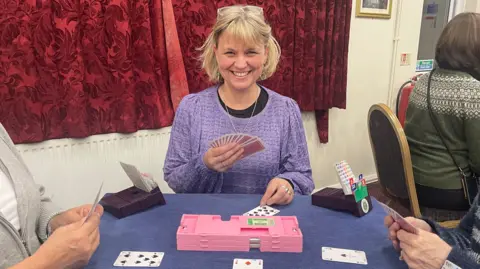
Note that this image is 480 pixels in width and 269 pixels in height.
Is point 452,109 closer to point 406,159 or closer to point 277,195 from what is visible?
point 406,159

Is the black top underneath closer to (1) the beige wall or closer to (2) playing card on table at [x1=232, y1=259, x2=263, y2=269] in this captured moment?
(2) playing card on table at [x1=232, y1=259, x2=263, y2=269]

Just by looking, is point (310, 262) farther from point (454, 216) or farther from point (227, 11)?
point (454, 216)

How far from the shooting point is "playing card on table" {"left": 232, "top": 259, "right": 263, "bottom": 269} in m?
1.01

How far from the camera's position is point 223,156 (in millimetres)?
1438

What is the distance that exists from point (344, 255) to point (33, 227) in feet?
2.95

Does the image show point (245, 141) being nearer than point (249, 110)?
Yes

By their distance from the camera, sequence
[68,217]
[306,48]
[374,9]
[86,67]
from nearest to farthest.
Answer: [68,217], [86,67], [306,48], [374,9]

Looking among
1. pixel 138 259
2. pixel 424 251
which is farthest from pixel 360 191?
pixel 138 259

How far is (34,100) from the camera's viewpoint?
206 cm

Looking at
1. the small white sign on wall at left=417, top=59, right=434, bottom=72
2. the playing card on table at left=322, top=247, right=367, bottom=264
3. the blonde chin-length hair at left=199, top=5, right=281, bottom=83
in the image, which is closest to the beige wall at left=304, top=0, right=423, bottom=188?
the small white sign on wall at left=417, top=59, right=434, bottom=72

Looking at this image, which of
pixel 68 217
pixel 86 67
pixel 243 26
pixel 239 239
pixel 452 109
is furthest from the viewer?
pixel 86 67

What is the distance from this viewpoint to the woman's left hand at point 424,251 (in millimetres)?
1002

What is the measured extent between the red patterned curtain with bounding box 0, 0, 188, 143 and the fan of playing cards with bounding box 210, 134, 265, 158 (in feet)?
3.64

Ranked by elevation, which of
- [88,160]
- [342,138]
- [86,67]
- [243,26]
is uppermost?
[243,26]
